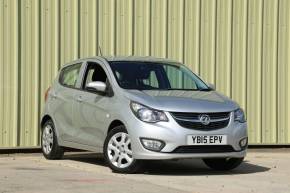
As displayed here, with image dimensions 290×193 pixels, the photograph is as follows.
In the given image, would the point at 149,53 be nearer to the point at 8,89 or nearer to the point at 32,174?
the point at 8,89

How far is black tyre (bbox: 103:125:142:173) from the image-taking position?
9.48m

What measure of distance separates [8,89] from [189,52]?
3.54 metres

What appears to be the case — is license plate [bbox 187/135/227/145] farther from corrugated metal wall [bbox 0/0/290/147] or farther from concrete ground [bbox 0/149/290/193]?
corrugated metal wall [bbox 0/0/290/147]

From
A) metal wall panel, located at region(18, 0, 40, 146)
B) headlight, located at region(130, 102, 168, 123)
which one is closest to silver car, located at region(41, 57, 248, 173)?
headlight, located at region(130, 102, 168, 123)

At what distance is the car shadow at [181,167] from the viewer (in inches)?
395

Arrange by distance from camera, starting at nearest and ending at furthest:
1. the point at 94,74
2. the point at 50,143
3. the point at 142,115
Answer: the point at 142,115 → the point at 94,74 → the point at 50,143

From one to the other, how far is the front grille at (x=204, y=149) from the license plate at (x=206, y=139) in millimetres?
51

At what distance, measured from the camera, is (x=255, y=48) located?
47.6ft

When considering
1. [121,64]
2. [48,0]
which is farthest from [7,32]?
[121,64]

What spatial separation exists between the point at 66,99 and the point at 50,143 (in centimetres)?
89

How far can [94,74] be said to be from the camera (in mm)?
10719

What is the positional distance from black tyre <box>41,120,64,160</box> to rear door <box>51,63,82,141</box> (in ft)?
0.74

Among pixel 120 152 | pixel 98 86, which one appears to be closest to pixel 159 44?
pixel 98 86

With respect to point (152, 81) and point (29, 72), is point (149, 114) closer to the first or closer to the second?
point (152, 81)
